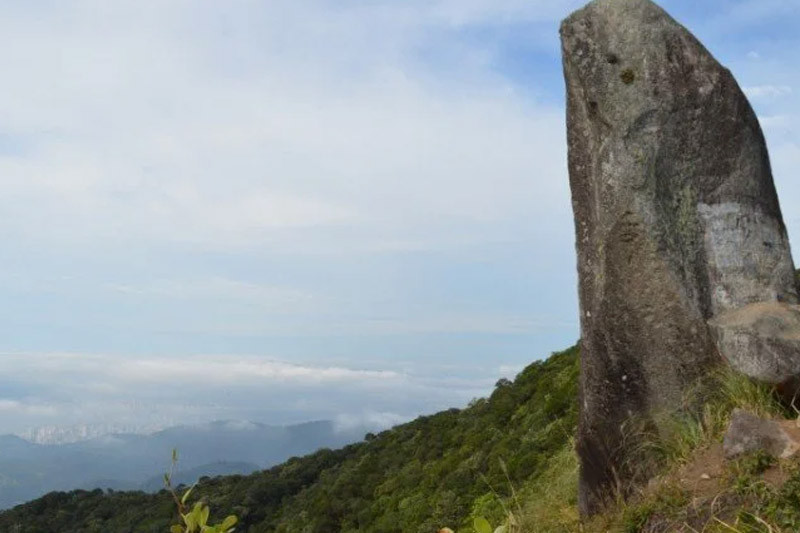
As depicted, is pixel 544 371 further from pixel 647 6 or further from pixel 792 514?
pixel 792 514

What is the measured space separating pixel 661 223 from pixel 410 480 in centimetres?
2235

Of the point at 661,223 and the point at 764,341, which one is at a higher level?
the point at 661,223

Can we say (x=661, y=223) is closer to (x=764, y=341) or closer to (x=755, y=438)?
(x=764, y=341)

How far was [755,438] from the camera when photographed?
7.98 meters

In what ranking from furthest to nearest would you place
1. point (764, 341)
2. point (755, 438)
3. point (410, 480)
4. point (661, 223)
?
point (410, 480) < point (661, 223) < point (764, 341) < point (755, 438)

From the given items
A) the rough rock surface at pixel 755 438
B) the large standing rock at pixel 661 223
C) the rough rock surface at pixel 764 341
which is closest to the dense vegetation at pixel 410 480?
the large standing rock at pixel 661 223

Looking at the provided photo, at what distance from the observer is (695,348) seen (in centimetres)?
954

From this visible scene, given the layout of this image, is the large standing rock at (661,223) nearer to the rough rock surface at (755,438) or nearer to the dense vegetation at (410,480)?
the rough rock surface at (755,438)

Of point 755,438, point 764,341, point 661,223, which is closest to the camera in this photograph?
point 755,438

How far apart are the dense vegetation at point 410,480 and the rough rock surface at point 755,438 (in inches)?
93.2

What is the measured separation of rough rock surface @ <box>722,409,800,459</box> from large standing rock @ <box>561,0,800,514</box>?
1.28 metres

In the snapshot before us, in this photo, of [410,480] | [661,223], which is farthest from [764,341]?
[410,480]

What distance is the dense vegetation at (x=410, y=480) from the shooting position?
22.5m

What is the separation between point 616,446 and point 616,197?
110 inches
